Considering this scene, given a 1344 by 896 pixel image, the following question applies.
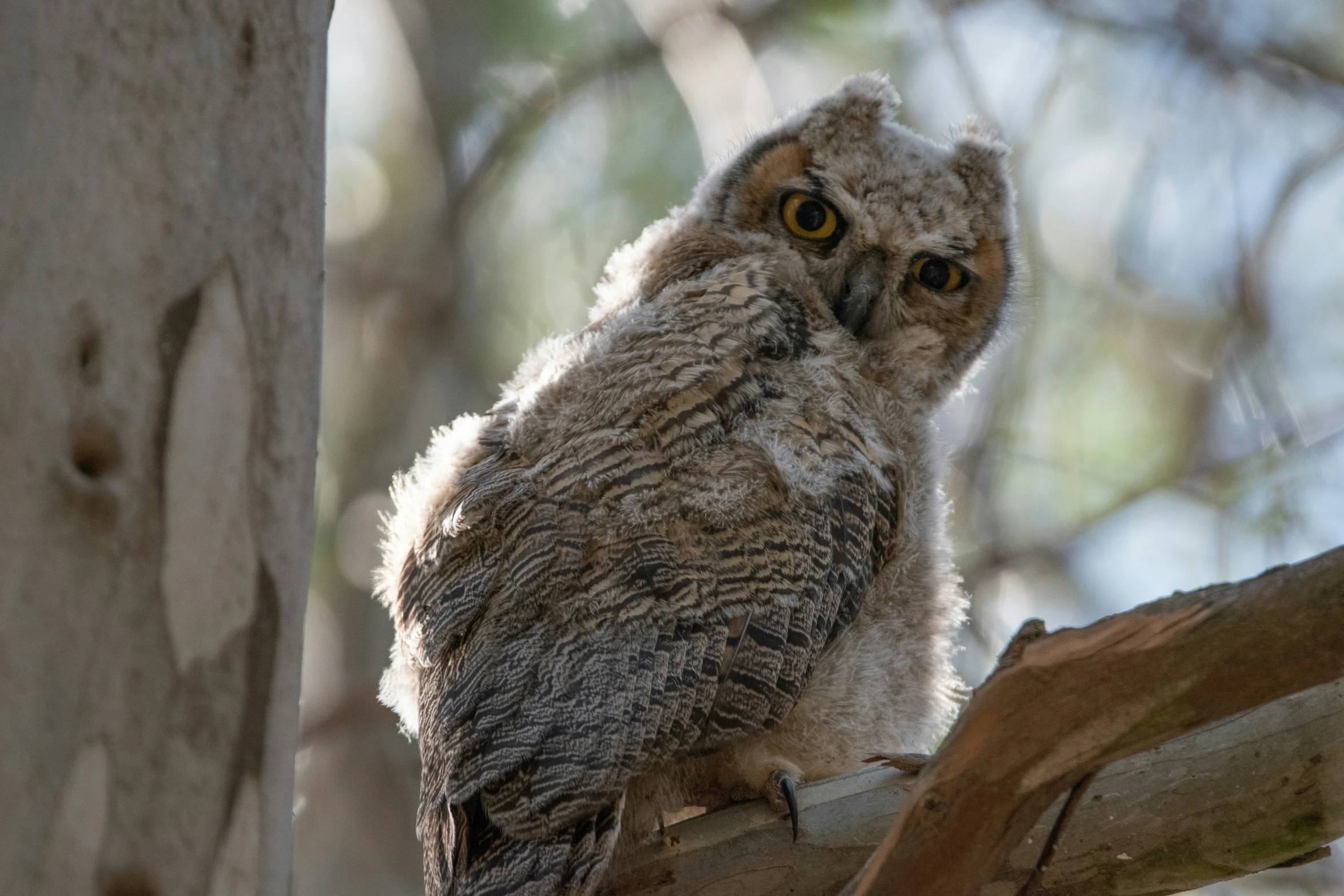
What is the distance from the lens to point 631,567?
7.27 feet

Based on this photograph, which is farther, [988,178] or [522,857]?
[988,178]

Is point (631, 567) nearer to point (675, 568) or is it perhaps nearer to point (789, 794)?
point (675, 568)

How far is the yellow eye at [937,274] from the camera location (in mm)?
3340

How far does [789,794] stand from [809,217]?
167 centimetres

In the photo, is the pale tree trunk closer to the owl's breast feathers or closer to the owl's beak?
the owl's breast feathers

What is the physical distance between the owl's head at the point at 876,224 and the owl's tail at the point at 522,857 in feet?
4.76

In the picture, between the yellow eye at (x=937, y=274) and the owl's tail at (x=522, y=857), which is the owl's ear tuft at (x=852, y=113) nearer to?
the yellow eye at (x=937, y=274)

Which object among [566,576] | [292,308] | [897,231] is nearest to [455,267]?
[897,231]

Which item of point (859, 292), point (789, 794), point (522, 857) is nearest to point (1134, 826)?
point (789, 794)

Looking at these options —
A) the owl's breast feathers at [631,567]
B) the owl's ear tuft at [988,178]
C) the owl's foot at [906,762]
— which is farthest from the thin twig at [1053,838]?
the owl's ear tuft at [988,178]

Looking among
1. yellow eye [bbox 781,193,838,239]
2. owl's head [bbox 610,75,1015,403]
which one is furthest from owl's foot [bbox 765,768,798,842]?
yellow eye [bbox 781,193,838,239]

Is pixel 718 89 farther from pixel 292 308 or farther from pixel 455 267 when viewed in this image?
pixel 292 308

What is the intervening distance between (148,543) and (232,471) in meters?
0.12

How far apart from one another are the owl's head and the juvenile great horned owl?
0.6 inches
